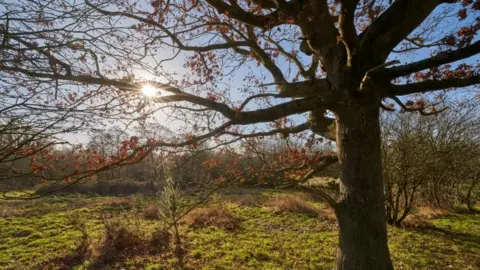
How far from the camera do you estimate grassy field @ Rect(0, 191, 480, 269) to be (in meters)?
6.00

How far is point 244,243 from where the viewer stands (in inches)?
290

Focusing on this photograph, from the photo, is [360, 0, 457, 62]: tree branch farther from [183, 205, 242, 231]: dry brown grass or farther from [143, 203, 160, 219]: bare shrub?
[143, 203, 160, 219]: bare shrub

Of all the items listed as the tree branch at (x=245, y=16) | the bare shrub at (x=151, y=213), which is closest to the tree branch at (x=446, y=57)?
the tree branch at (x=245, y=16)

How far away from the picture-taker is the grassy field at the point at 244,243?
600 cm

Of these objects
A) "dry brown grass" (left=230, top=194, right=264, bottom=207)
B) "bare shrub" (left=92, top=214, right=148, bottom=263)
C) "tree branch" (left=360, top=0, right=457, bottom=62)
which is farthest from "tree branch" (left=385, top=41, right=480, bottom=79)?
"dry brown grass" (left=230, top=194, right=264, bottom=207)

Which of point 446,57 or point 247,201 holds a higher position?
point 446,57

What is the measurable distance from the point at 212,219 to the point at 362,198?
736cm

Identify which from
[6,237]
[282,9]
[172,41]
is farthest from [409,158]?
[6,237]

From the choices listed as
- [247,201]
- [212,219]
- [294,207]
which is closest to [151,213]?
[212,219]

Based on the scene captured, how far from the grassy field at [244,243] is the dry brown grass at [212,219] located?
4cm

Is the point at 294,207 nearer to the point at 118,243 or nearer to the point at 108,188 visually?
the point at 118,243

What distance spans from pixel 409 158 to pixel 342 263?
619 centimetres

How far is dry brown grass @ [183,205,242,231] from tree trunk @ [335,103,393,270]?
6214mm

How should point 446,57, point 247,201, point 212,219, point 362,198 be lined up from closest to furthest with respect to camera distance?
point 446,57, point 362,198, point 212,219, point 247,201
